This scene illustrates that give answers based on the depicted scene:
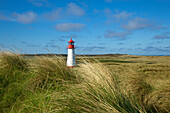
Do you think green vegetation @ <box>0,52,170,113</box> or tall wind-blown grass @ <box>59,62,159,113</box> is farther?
green vegetation @ <box>0,52,170,113</box>

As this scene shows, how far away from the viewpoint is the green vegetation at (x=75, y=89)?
72.0 inches

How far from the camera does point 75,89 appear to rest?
2.11 m

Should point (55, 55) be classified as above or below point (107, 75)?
above

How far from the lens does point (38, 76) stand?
3500 millimetres

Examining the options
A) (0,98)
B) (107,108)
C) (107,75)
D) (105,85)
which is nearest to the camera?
(107,108)

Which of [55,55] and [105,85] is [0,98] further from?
[105,85]

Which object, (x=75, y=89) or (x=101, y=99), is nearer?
(x=101, y=99)

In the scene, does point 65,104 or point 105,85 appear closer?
point 65,104

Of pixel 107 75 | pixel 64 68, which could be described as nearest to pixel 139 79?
pixel 107 75

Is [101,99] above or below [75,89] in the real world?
below

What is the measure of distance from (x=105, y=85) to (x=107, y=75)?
427 millimetres

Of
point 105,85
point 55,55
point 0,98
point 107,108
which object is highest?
point 55,55

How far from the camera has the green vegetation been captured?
183 cm

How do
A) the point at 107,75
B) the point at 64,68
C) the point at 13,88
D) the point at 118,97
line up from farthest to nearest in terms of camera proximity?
1. the point at 64,68
2. the point at 13,88
3. the point at 107,75
4. the point at 118,97
